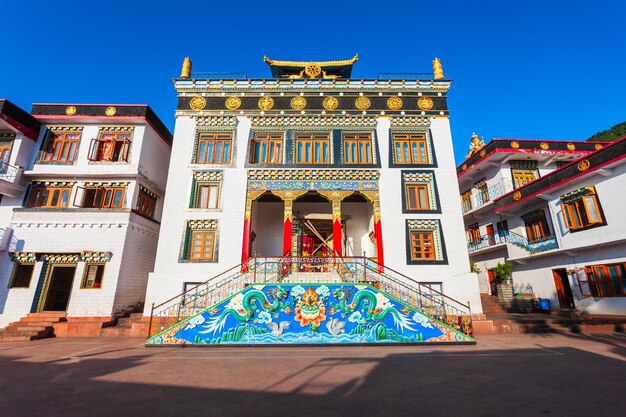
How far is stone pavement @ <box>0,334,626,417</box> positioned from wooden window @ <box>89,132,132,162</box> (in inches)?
365

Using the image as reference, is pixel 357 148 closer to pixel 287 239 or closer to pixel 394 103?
pixel 394 103

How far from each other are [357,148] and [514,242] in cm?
1215

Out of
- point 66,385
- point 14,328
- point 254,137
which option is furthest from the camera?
point 254,137

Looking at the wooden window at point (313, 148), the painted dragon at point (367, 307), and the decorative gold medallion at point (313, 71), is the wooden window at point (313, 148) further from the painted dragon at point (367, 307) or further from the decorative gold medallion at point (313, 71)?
the painted dragon at point (367, 307)

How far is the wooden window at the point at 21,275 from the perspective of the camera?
13.2 m

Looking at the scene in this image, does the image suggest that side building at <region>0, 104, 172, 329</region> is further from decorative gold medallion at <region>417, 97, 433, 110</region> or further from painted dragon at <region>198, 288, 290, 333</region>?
decorative gold medallion at <region>417, 97, 433, 110</region>

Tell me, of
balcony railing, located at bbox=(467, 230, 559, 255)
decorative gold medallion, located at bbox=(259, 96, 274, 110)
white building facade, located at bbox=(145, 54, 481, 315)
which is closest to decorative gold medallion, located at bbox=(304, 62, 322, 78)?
white building facade, located at bbox=(145, 54, 481, 315)

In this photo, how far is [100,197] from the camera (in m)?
14.5

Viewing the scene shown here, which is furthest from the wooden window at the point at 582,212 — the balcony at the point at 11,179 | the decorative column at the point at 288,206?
the balcony at the point at 11,179

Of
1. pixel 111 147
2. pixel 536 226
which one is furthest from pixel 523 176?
pixel 111 147

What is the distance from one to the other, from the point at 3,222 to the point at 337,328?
54.7 ft

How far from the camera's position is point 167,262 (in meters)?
13.4

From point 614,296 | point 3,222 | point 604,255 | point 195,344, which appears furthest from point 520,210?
point 3,222

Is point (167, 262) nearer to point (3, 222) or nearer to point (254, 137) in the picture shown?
point (254, 137)
